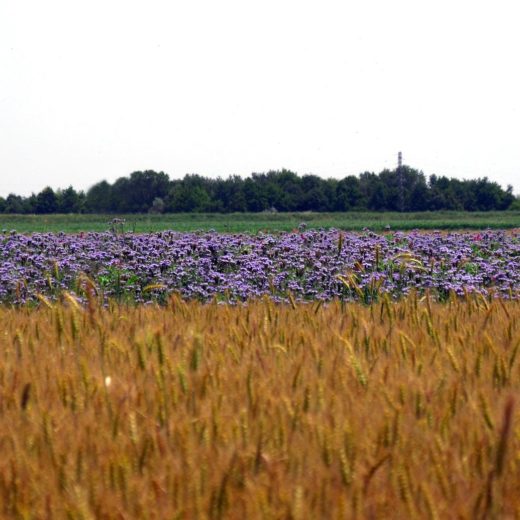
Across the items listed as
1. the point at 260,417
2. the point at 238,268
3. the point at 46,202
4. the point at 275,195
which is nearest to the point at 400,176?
the point at 275,195

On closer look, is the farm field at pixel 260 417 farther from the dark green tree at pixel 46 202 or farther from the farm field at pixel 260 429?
the dark green tree at pixel 46 202

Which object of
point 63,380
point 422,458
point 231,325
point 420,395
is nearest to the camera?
point 422,458

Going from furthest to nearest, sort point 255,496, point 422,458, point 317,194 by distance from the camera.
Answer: point 317,194 → point 422,458 → point 255,496

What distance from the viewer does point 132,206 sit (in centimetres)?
8231

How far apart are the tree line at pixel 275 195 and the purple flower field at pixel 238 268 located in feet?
198

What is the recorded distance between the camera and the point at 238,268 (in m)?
9.57

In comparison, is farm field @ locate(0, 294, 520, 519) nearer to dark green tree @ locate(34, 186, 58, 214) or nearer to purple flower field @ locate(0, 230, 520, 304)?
purple flower field @ locate(0, 230, 520, 304)

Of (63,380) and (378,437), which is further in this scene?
(63,380)

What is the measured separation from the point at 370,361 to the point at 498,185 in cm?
7672

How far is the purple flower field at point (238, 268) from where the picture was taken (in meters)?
8.47

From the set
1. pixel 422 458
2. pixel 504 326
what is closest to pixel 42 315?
pixel 504 326

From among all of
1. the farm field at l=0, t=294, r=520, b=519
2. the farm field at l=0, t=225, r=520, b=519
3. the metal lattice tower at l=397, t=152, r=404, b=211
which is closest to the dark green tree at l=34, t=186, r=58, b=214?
the metal lattice tower at l=397, t=152, r=404, b=211

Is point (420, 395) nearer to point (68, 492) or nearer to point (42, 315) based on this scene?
point (68, 492)

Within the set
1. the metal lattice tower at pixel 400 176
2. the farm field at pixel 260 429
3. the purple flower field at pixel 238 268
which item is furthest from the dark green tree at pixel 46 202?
the farm field at pixel 260 429
